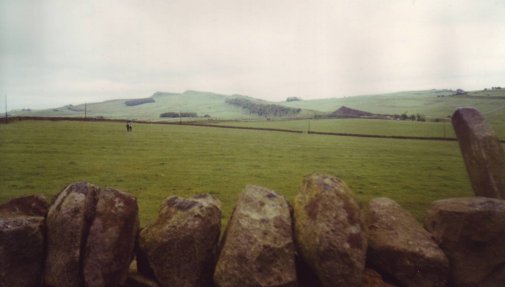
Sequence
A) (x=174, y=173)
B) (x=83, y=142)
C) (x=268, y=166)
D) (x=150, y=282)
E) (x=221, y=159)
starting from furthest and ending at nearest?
(x=83, y=142) → (x=221, y=159) → (x=268, y=166) → (x=174, y=173) → (x=150, y=282)

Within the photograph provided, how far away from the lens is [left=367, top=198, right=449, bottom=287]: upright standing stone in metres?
6.19

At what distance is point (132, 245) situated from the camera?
6129 mm

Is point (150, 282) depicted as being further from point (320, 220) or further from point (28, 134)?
point (28, 134)

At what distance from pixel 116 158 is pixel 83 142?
9.79 meters

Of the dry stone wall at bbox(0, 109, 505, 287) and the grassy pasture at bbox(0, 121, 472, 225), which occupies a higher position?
the dry stone wall at bbox(0, 109, 505, 287)

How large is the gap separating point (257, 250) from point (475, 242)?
12.6 ft

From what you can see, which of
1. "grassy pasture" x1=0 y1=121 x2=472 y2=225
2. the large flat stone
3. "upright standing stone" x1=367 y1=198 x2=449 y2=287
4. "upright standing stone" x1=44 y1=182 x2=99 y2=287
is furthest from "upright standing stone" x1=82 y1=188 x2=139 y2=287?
"grassy pasture" x1=0 y1=121 x2=472 y2=225

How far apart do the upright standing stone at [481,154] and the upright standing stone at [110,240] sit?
728 cm

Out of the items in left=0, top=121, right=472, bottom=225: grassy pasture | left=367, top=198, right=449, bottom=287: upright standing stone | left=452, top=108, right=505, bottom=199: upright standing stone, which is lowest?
left=0, top=121, right=472, bottom=225: grassy pasture

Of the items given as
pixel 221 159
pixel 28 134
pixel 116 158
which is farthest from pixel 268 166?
pixel 28 134

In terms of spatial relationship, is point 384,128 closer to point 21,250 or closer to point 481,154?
point 481,154

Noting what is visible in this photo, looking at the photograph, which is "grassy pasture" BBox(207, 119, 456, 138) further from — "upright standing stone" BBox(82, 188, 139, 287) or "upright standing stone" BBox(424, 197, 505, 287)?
"upright standing stone" BBox(82, 188, 139, 287)

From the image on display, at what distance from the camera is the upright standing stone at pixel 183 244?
578cm

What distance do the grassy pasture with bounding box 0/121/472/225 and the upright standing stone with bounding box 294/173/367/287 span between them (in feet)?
19.6
